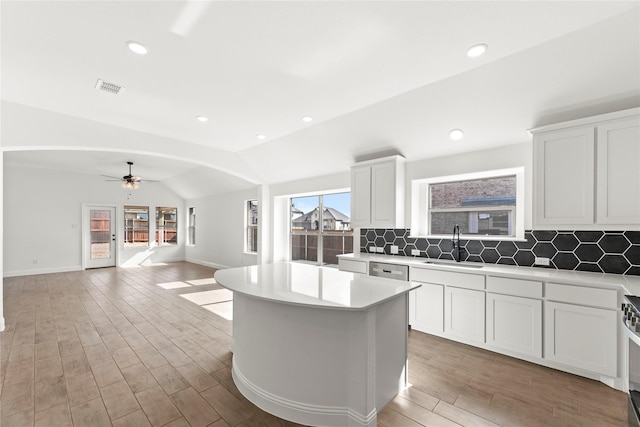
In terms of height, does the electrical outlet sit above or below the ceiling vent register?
below

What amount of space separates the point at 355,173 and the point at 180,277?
5194 millimetres

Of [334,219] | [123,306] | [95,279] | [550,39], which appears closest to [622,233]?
[550,39]

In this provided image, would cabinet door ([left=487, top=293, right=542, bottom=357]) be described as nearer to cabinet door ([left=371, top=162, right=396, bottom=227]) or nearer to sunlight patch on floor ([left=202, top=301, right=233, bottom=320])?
cabinet door ([left=371, top=162, right=396, bottom=227])

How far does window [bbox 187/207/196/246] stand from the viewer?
9539 millimetres

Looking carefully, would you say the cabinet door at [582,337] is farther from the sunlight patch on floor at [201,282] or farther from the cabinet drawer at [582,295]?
the sunlight patch on floor at [201,282]

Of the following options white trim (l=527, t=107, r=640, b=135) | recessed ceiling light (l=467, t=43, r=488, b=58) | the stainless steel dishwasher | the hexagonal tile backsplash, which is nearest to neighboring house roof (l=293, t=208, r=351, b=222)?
the stainless steel dishwasher

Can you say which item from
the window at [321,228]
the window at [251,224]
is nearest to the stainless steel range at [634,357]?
the window at [321,228]

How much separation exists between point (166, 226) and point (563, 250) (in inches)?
401

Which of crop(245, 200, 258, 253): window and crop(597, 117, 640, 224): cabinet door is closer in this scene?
crop(597, 117, 640, 224): cabinet door

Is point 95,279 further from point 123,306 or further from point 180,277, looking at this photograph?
point 123,306

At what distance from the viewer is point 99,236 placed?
812 cm

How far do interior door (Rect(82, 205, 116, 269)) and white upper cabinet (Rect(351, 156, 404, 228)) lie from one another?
7.81 m

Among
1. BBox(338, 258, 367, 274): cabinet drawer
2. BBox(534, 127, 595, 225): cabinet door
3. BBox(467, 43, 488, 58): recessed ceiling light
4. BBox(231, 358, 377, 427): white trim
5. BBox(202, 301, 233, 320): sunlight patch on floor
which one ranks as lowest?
BBox(202, 301, 233, 320): sunlight patch on floor

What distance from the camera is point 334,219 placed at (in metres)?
5.60
